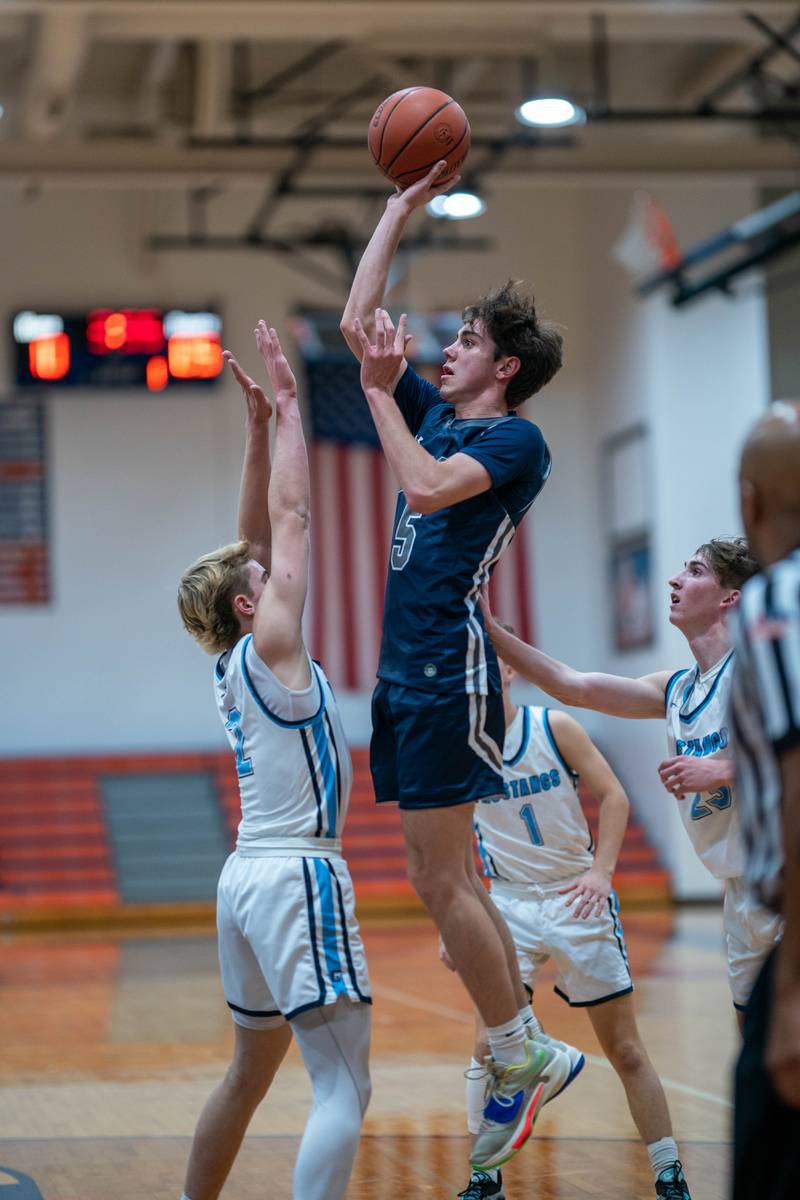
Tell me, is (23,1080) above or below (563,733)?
below

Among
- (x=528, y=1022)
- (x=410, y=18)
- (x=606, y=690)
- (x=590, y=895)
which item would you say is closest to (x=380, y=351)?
(x=606, y=690)

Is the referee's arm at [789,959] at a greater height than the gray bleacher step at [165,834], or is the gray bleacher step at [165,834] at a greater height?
the referee's arm at [789,959]

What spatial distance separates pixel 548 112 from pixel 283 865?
7344mm

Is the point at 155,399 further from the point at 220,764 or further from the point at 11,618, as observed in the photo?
the point at 220,764

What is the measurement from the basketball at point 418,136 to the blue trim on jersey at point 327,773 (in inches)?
63.4

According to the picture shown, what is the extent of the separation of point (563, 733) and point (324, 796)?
177cm

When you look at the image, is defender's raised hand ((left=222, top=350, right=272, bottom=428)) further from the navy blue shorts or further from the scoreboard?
the scoreboard

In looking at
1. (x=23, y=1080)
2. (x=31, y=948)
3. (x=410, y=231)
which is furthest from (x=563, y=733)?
(x=410, y=231)

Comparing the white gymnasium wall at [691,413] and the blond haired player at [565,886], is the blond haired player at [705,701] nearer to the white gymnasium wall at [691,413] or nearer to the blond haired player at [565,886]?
the blond haired player at [565,886]

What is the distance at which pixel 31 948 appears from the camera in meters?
12.6

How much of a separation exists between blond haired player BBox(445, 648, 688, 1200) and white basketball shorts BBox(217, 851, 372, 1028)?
1.22 metres

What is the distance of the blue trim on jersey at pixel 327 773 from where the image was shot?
3.76 m

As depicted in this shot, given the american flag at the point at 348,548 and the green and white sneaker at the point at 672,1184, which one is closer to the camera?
the green and white sneaker at the point at 672,1184

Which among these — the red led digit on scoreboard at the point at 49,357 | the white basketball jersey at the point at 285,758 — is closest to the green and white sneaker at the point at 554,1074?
the white basketball jersey at the point at 285,758
